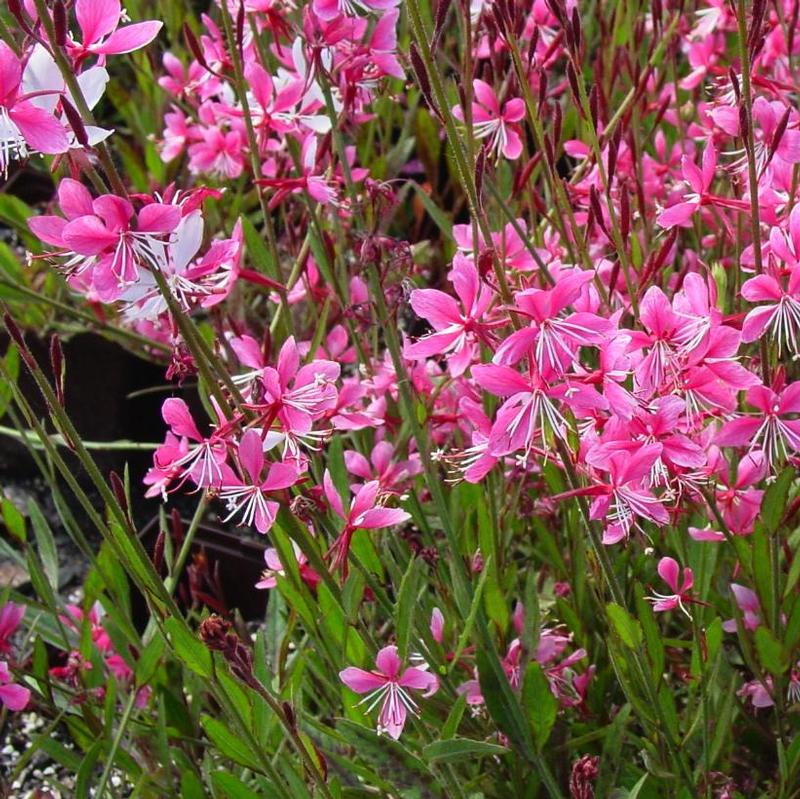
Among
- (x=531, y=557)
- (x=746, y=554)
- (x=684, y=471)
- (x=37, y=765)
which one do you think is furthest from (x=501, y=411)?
(x=37, y=765)

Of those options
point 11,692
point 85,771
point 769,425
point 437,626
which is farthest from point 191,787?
point 769,425

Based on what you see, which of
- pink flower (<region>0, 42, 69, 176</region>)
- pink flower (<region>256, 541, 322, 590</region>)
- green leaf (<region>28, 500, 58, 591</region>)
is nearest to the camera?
pink flower (<region>0, 42, 69, 176</region>)

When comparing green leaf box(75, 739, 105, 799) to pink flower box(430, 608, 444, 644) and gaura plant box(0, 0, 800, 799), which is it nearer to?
gaura plant box(0, 0, 800, 799)

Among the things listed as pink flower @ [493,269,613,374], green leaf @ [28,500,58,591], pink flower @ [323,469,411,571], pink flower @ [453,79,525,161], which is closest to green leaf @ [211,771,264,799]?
pink flower @ [323,469,411,571]

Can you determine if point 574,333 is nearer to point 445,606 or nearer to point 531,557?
point 445,606

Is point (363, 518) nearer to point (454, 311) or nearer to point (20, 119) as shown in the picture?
point (454, 311)

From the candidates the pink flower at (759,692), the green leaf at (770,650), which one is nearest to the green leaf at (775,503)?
the green leaf at (770,650)

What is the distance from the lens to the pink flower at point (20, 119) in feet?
2.60

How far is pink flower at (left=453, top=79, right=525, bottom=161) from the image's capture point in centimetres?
130

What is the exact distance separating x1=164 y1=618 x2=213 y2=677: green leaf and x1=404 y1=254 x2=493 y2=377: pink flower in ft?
1.08

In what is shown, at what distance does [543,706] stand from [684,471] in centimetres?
32

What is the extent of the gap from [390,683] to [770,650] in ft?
1.29

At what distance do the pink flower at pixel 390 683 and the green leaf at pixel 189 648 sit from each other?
0.42ft

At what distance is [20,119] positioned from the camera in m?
0.80
